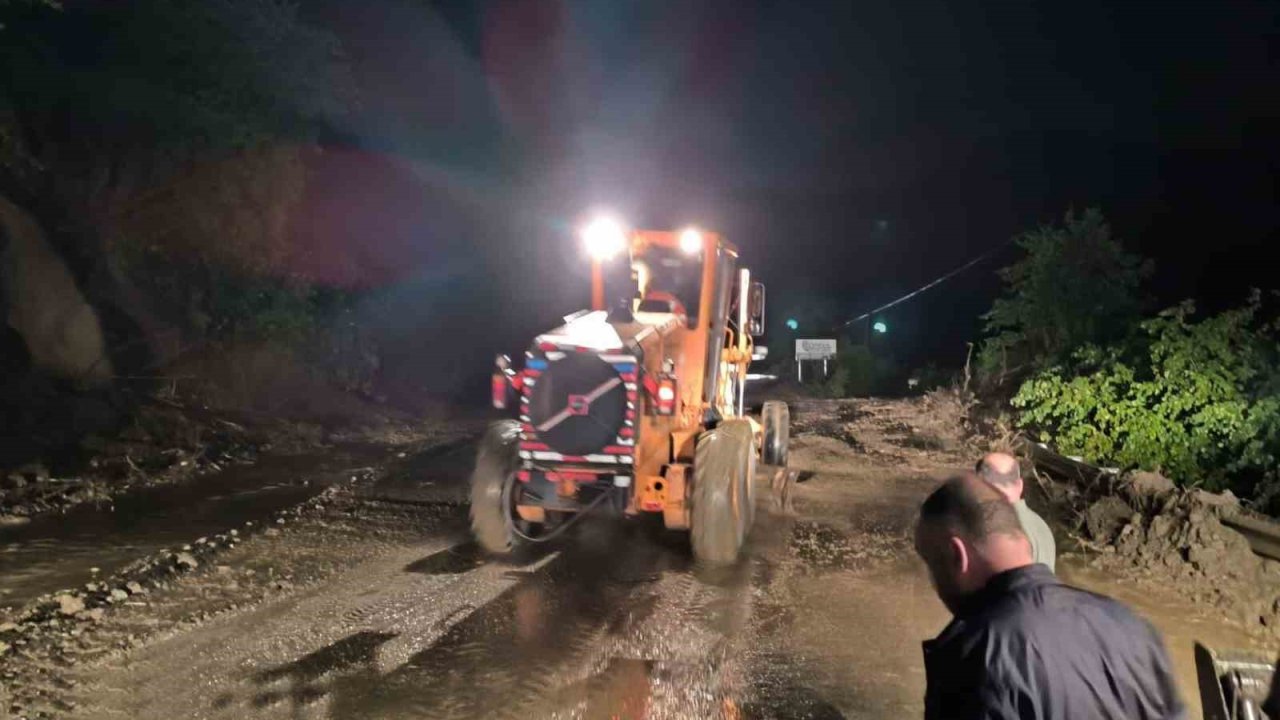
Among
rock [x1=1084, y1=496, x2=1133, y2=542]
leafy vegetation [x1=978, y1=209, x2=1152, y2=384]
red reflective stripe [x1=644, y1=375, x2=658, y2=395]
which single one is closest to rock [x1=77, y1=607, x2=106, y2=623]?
red reflective stripe [x1=644, y1=375, x2=658, y2=395]

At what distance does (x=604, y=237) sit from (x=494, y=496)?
9.17 ft

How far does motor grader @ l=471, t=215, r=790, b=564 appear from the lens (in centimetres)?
808

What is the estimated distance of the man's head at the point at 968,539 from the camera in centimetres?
228

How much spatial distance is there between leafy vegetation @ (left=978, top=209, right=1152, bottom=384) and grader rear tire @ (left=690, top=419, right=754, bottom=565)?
9817mm

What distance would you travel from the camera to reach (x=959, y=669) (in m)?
2.15

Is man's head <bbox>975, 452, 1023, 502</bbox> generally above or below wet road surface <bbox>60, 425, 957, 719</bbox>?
above

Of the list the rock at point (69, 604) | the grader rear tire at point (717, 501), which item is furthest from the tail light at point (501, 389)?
the rock at point (69, 604)

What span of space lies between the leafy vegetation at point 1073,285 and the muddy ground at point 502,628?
8.23 m

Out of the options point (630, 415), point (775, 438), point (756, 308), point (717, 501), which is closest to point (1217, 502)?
point (717, 501)

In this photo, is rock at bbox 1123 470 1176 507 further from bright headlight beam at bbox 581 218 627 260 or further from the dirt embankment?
bright headlight beam at bbox 581 218 627 260

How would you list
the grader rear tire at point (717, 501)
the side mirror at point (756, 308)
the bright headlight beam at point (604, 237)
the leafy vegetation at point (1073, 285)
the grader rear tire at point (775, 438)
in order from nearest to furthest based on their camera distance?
1. the grader rear tire at point (717, 501)
2. the bright headlight beam at point (604, 237)
3. the side mirror at point (756, 308)
4. the grader rear tire at point (775, 438)
5. the leafy vegetation at point (1073, 285)

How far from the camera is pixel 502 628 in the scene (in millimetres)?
6922

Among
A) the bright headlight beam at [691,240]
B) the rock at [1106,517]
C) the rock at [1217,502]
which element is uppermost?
the bright headlight beam at [691,240]

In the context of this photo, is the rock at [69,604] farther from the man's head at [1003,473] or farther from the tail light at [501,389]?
the man's head at [1003,473]
